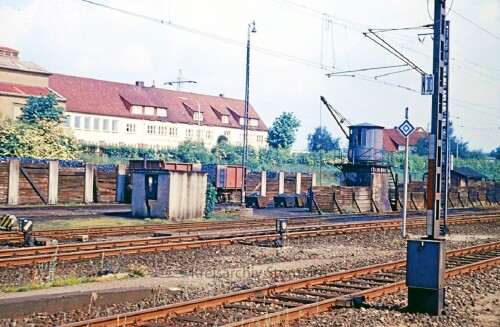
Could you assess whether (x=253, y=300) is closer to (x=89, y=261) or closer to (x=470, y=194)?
(x=89, y=261)

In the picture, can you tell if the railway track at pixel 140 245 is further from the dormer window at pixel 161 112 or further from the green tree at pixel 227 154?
the dormer window at pixel 161 112

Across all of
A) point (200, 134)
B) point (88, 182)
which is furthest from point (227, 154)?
point (88, 182)

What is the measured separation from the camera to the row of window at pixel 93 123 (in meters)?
66.9

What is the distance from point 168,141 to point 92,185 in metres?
36.3

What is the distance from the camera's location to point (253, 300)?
37.7ft

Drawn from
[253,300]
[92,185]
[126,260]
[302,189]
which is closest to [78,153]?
[92,185]

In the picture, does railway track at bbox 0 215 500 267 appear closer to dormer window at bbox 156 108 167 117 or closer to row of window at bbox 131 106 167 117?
row of window at bbox 131 106 167 117

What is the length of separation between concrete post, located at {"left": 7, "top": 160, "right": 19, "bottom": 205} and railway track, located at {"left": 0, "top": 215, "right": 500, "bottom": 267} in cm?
1724

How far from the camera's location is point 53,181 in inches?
1463

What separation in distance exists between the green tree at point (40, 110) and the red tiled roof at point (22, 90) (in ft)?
8.43

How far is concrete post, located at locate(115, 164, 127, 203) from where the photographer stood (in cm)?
3894

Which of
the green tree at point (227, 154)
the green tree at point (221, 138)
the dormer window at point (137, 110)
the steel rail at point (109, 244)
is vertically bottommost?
the steel rail at point (109, 244)

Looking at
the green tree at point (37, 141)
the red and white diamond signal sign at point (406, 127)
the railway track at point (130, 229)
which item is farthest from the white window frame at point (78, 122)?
the red and white diamond signal sign at point (406, 127)

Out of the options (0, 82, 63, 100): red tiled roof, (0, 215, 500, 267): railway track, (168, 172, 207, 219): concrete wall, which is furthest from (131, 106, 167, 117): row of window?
(0, 215, 500, 267): railway track
